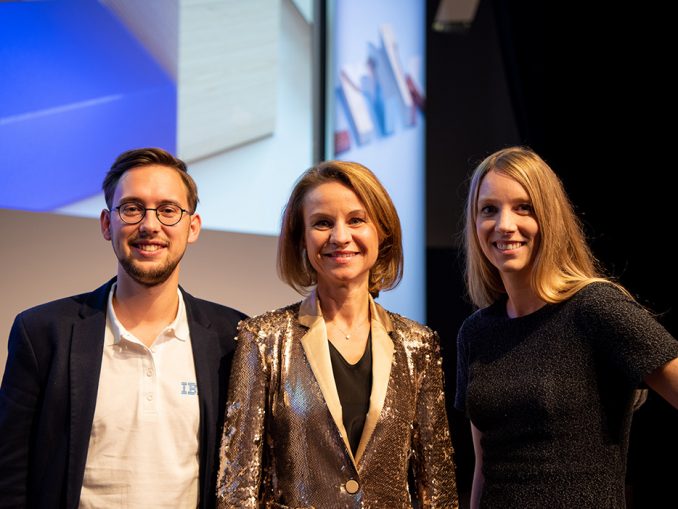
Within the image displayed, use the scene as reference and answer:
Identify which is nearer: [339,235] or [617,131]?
[339,235]

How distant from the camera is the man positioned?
1851mm

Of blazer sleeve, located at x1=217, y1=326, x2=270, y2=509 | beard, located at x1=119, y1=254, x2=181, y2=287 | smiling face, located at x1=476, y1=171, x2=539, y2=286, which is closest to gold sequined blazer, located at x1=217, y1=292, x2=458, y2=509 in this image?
blazer sleeve, located at x1=217, y1=326, x2=270, y2=509

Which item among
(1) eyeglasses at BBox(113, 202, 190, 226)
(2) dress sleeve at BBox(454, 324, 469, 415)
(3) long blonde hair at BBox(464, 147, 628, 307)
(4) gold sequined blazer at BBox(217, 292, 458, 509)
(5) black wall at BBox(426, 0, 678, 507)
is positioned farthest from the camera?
(5) black wall at BBox(426, 0, 678, 507)

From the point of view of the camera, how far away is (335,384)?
189 cm

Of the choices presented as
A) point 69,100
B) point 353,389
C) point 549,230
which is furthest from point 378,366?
point 69,100

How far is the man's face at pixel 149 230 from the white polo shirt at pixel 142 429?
16 centimetres

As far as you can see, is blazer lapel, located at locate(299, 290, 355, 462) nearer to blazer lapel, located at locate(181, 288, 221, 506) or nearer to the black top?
the black top

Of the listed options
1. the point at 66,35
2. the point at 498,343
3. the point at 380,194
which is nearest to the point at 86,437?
the point at 380,194

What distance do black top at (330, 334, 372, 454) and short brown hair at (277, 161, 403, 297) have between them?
285 mm

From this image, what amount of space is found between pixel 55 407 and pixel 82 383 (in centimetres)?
9

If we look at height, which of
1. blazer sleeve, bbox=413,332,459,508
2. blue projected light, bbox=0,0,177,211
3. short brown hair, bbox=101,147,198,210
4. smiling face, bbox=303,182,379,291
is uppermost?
blue projected light, bbox=0,0,177,211

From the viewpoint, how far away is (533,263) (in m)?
1.98

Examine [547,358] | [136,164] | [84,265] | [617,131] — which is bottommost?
[547,358]

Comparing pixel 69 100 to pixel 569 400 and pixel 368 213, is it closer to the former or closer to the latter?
pixel 368 213
